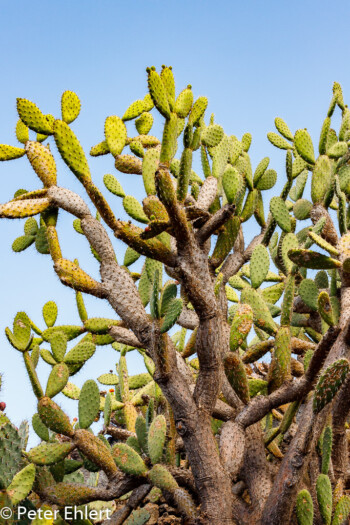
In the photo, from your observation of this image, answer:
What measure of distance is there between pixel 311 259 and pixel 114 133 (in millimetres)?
1671

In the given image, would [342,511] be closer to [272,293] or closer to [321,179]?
[272,293]

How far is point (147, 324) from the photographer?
3.26m

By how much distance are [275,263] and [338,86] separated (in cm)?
185

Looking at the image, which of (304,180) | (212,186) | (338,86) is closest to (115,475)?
(212,186)

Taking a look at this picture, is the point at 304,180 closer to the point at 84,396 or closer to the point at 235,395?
the point at 235,395

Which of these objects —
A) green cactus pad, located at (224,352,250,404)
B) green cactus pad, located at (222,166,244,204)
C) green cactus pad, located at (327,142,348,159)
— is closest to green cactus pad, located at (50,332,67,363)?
green cactus pad, located at (224,352,250,404)

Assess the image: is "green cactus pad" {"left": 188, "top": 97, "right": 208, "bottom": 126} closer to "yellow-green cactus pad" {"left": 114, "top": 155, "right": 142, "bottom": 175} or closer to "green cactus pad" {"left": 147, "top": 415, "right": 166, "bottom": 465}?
"yellow-green cactus pad" {"left": 114, "top": 155, "right": 142, "bottom": 175}

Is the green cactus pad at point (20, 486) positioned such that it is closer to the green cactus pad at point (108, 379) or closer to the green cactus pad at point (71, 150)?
the green cactus pad at point (71, 150)

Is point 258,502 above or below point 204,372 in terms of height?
below

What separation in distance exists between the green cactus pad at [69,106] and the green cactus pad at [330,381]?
2164 mm

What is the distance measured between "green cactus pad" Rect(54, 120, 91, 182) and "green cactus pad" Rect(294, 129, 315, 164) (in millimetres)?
2177

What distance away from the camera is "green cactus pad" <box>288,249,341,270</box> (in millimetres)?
3324

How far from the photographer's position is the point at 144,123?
15.5ft

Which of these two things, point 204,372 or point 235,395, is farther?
point 235,395
